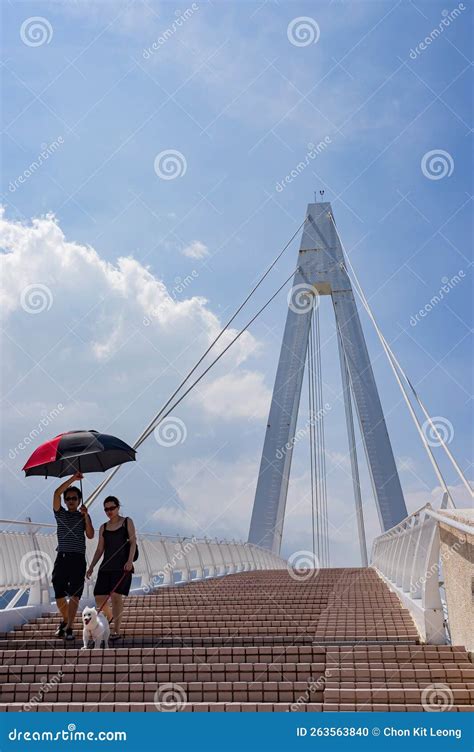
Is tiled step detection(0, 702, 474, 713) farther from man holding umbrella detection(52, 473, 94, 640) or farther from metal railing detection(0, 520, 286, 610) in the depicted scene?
metal railing detection(0, 520, 286, 610)

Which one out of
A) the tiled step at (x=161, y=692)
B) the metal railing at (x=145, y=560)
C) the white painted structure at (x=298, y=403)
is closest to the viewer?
the tiled step at (x=161, y=692)

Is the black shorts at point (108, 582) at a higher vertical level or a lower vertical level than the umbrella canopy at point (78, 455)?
lower

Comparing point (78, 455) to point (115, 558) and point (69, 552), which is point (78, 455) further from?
point (115, 558)

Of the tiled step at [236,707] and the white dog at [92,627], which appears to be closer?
the tiled step at [236,707]

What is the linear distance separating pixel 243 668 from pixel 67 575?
1.99m

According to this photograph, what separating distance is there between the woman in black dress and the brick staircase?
0.31 metres

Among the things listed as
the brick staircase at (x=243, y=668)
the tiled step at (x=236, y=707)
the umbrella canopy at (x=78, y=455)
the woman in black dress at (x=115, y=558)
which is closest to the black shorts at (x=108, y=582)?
the woman in black dress at (x=115, y=558)

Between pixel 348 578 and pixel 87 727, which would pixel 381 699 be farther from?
pixel 348 578

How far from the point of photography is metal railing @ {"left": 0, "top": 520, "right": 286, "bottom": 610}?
7148mm

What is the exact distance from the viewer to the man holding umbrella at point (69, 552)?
588 cm

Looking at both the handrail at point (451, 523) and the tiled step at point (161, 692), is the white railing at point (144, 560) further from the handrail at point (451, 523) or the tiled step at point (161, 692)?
the handrail at point (451, 523)

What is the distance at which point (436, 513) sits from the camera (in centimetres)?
515

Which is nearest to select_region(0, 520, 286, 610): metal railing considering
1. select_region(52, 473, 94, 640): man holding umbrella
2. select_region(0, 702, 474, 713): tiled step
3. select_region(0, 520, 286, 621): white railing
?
select_region(0, 520, 286, 621): white railing

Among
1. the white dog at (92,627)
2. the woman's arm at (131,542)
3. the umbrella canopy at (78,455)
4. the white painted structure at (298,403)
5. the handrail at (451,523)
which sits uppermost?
the white painted structure at (298,403)
